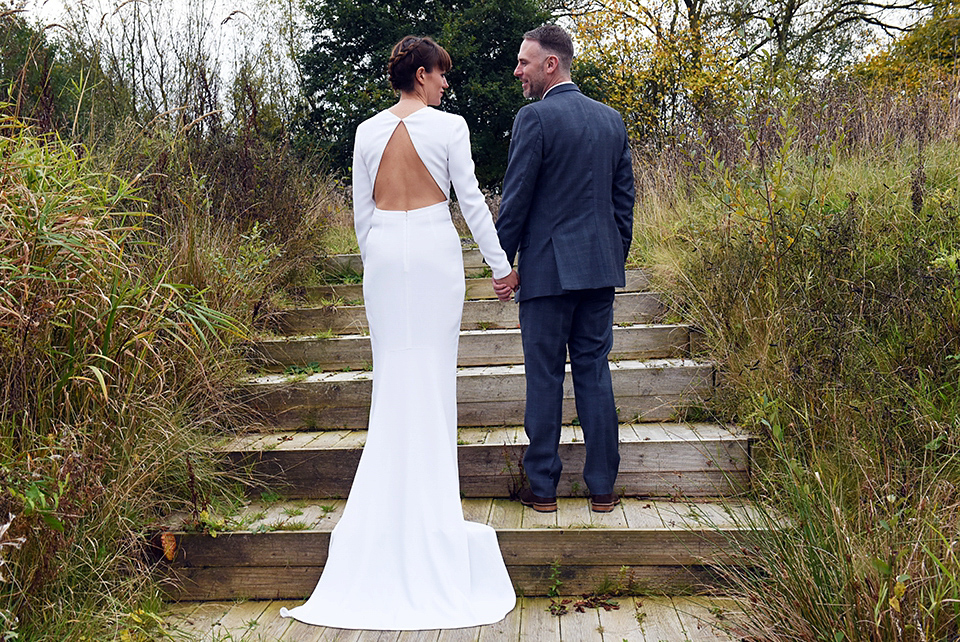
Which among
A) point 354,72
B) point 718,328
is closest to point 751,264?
point 718,328

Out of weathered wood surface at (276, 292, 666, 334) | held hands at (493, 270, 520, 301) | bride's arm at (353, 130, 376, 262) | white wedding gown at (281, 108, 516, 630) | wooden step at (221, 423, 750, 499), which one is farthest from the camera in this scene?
weathered wood surface at (276, 292, 666, 334)

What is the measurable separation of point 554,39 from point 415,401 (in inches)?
62.0

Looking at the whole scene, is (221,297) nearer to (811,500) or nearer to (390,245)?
(390,245)

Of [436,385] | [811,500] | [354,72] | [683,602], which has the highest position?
[354,72]

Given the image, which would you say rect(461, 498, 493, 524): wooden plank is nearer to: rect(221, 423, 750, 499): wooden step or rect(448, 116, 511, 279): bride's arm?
rect(221, 423, 750, 499): wooden step

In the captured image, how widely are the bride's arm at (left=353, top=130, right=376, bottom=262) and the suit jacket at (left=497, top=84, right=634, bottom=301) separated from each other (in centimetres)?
55

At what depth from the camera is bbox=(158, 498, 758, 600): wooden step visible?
2.86m

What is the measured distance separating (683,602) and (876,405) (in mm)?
1050

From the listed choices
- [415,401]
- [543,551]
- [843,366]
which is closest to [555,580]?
[543,551]

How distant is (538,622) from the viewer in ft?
8.77

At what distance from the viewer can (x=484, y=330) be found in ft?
16.3

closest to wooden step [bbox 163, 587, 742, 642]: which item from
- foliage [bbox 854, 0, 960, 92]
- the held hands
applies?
the held hands

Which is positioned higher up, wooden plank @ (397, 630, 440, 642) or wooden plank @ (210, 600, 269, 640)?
wooden plank @ (397, 630, 440, 642)

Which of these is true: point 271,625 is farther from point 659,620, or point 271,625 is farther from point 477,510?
point 659,620
